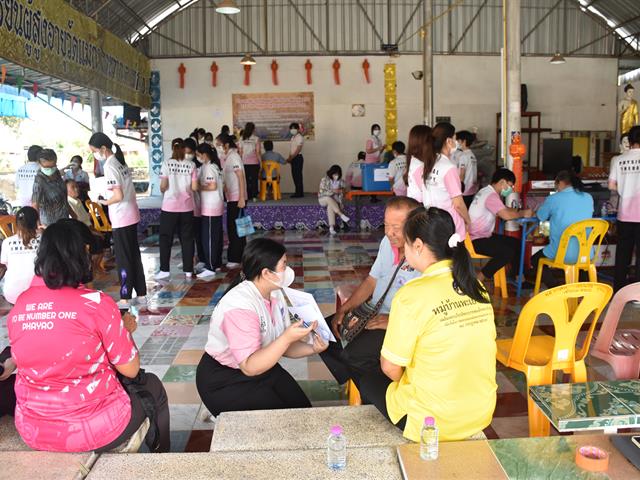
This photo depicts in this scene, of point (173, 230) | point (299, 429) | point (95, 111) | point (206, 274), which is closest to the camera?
point (299, 429)

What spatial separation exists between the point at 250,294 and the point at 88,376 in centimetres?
59

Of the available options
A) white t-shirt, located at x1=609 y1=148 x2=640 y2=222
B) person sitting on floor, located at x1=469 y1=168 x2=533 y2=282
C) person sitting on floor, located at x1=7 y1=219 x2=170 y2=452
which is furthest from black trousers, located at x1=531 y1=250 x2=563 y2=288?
person sitting on floor, located at x1=7 y1=219 x2=170 y2=452

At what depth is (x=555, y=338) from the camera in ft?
8.25

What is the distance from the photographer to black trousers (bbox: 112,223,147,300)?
15.4ft

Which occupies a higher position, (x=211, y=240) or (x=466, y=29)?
(x=466, y=29)

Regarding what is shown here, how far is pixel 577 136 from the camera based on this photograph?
13445mm

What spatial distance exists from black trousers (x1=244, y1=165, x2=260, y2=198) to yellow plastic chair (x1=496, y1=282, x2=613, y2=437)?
26.9 feet

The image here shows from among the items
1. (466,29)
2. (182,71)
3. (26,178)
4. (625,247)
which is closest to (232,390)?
(625,247)

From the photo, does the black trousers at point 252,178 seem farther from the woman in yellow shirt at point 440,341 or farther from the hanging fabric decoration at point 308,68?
the woman in yellow shirt at point 440,341

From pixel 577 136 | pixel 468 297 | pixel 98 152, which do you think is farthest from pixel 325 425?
pixel 577 136

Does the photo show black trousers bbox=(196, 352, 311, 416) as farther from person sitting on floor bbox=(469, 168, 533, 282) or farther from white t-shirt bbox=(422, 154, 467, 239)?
person sitting on floor bbox=(469, 168, 533, 282)

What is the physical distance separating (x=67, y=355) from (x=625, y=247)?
4.38 meters

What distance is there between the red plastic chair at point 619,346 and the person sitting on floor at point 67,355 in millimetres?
1923

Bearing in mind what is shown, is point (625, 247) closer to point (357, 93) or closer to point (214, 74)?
point (357, 93)
